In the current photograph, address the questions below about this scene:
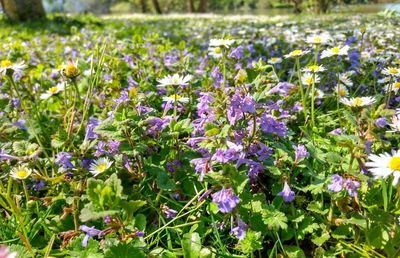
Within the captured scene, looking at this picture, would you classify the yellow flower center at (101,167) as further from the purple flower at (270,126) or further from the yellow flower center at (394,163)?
the yellow flower center at (394,163)

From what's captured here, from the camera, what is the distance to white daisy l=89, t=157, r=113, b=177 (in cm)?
152

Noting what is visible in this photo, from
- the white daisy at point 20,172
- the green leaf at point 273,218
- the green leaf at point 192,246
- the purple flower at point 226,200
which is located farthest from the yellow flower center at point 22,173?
the green leaf at point 273,218

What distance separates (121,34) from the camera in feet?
20.8

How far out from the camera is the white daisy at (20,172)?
1564 mm

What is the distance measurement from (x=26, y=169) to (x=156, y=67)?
160 centimetres

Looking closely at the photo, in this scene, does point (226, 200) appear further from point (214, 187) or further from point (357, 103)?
point (357, 103)

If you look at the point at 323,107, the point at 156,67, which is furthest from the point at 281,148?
the point at 156,67

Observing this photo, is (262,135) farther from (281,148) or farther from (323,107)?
(323,107)

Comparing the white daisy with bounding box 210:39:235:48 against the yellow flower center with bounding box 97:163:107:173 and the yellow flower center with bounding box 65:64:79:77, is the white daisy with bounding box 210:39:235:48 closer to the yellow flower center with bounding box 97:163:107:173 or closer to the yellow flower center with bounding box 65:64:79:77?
the yellow flower center with bounding box 65:64:79:77

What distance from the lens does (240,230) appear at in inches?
54.7

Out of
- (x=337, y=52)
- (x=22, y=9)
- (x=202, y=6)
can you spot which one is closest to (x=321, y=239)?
(x=337, y=52)

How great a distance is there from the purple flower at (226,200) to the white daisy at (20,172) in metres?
0.74

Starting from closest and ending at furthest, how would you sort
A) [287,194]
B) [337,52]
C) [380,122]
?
1. [380,122]
2. [287,194]
3. [337,52]

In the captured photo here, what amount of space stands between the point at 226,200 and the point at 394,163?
0.51m
